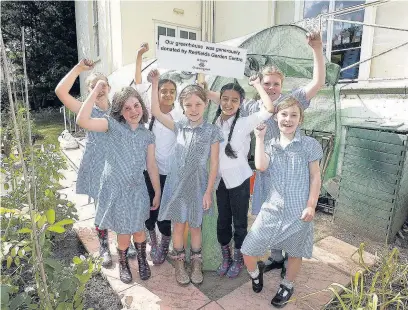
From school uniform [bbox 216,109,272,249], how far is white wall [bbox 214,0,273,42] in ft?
17.4

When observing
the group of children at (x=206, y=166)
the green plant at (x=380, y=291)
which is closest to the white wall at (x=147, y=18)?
the group of children at (x=206, y=166)

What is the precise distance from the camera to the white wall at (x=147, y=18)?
794 centimetres

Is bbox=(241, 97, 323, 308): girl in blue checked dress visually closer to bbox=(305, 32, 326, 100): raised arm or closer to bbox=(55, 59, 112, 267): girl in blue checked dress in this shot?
bbox=(305, 32, 326, 100): raised arm

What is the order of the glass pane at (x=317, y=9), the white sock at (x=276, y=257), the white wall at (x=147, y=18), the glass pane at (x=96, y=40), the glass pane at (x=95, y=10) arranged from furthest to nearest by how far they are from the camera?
the glass pane at (x=96, y=40), the glass pane at (x=95, y=10), the white wall at (x=147, y=18), the glass pane at (x=317, y=9), the white sock at (x=276, y=257)

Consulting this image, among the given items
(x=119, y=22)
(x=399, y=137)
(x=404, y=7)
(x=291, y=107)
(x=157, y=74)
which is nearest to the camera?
(x=291, y=107)

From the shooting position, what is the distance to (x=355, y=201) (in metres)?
3.41

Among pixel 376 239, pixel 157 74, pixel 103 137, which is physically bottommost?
pixel 376 239

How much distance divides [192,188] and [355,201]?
2.12m

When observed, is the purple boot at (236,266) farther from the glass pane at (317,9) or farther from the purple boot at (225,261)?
the glass pane at (317,9)

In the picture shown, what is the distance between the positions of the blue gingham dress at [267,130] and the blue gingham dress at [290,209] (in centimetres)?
20

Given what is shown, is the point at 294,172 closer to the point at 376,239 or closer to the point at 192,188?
the point at 192,188

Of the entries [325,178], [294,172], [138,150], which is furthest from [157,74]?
[325,178]

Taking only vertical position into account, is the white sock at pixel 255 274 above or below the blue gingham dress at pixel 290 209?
below

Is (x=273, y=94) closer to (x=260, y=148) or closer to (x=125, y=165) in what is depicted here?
(x=260, y=148)
